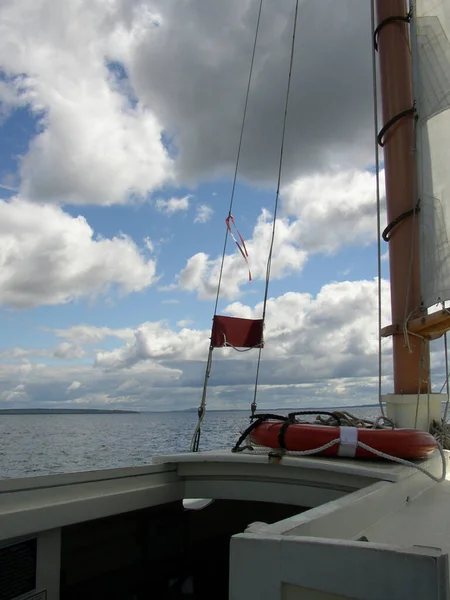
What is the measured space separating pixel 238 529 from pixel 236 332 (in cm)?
281

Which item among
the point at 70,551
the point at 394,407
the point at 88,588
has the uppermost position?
the point at 394,407

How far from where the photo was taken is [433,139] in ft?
18.8

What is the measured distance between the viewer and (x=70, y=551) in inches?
147

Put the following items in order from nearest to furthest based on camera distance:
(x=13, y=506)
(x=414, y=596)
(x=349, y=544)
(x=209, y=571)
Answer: (x=414, y=596), (x=349, y=544), (x=13, y=506), (x=209, y=571)

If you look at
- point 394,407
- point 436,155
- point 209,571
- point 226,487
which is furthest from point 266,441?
point 436,155

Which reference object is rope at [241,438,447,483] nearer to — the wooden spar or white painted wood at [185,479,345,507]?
white painted wood at [185,479,345,507]

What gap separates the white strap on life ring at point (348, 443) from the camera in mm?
3538

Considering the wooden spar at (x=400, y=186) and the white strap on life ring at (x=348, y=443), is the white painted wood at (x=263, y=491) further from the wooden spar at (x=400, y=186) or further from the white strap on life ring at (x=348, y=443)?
the wooden spar at (x=400, y=186)

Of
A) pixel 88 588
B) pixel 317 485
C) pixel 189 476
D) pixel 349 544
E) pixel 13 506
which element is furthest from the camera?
pixel 189 476

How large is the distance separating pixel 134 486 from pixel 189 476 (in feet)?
1.61

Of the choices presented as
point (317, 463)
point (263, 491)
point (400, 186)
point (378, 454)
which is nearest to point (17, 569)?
point (263, 491)

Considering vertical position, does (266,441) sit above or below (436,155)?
below

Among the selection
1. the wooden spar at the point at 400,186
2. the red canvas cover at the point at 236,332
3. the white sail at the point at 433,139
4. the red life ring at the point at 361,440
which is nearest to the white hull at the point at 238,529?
the red life ring at the point at 361,440

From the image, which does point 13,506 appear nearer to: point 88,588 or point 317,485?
point 88,588
